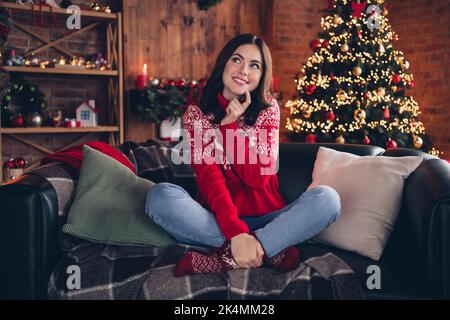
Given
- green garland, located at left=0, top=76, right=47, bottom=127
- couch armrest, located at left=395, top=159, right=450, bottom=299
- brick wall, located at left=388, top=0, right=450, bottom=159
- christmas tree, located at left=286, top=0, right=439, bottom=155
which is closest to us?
couch armrest, located at left=395, top=159, right=450, bottom=299

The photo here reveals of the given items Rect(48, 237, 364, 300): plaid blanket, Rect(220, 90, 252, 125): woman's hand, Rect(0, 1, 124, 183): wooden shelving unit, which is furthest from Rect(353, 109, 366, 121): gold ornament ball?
Rect(48, 237, 364, 300): plaid blanket

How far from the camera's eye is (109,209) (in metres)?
1.87

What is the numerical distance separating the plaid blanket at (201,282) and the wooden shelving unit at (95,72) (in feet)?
8.22

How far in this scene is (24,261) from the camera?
5.32 ft

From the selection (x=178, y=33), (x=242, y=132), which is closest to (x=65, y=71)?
(x=178, y=33)

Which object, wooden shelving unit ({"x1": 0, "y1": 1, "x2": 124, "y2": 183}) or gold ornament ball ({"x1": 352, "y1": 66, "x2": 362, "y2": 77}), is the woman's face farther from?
wooden shelving unit ({"x1": 0, "y1": 1, "x2": 124, "y2": 183})

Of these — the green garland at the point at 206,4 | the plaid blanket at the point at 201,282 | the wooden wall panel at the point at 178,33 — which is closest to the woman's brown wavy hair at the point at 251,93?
the plaid blanket at the point at 201,282

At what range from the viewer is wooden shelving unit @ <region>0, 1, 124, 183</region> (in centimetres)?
391

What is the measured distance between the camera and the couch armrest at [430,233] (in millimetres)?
1533

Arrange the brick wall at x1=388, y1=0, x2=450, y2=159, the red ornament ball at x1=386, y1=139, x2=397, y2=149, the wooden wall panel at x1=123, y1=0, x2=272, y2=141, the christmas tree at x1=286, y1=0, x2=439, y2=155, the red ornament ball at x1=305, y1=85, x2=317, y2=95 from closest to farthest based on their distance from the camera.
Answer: the red ornament ball at x1=386, y1=139, x2=397, y2=149, the christmas tree at x1=286, y1=0, x2=439, y2=155, the red ornament ball at x1=305, y1=85, x2=317, y2=95, the wooden wall panel at x1=123, y1=0, x2=272, y2=141, the brick wall at x1=388, y1=0, x2=450, y2=159

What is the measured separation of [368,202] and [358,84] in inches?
95.9

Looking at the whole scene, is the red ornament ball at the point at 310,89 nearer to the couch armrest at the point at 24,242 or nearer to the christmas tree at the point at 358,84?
the christmas tree at the point at 358,84
